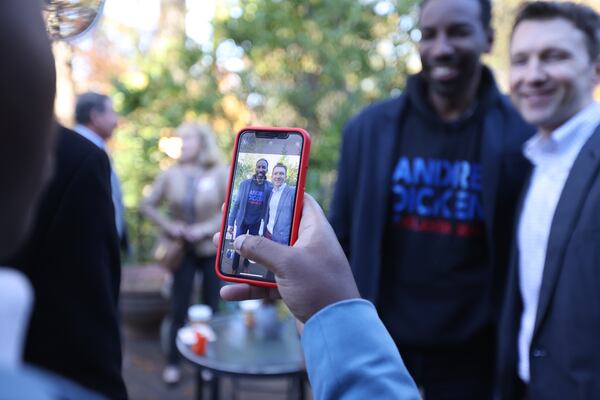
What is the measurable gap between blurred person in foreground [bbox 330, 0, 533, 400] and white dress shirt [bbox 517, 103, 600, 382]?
19 cm

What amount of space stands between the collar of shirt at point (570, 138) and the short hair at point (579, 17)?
0.73 feet

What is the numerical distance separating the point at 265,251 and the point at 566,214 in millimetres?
1166

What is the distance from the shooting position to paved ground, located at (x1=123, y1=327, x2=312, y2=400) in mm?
4672

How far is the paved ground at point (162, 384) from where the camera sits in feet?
15.3

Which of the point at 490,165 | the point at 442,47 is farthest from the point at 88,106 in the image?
the point at 490,165

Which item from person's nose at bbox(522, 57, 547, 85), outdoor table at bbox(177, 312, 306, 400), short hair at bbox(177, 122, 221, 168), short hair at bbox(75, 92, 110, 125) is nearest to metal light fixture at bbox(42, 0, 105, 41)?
person's nose at bbox(522, 57, 547, 85)

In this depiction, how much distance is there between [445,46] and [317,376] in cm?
179

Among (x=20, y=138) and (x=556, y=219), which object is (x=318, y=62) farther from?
(x=20, y=138)

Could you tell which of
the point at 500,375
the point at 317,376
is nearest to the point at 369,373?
the point at 317,376

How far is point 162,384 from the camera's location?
4.93m

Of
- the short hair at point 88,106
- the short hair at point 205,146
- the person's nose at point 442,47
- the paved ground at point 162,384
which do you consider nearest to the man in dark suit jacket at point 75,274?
the person's nose at point 442,47

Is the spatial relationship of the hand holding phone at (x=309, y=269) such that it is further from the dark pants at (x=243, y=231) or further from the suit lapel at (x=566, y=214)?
the suit lapel at (x=566, y=214)

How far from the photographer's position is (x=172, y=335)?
4.98m

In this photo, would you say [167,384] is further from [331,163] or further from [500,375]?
[500,375]
